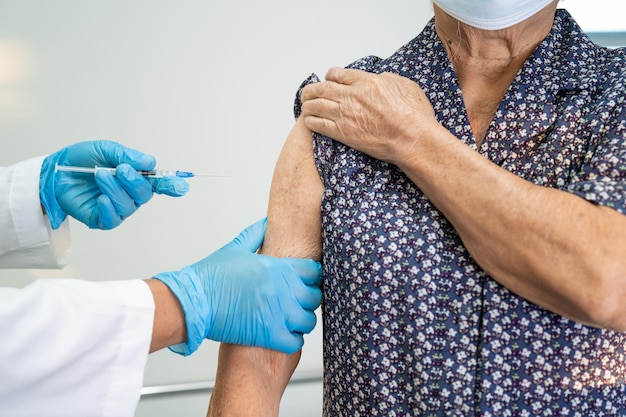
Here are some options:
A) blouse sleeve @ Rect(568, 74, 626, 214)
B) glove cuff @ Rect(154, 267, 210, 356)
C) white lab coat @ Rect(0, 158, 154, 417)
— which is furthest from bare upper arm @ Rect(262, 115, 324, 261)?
blouse sleeve @ Rect(568, 74, 626, 214)

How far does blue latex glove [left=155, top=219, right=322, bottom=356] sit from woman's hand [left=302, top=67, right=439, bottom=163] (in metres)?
0.28

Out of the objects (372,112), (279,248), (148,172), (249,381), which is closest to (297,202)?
(279,248)

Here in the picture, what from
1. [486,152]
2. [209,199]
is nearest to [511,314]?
[486,152]

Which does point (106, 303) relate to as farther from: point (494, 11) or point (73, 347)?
point (494, 11)

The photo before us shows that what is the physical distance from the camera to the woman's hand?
111 cm

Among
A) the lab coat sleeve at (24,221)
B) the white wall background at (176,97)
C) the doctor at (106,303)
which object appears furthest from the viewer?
the white wall background at (176,97)

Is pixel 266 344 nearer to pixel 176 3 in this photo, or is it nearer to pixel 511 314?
pixel 511 314

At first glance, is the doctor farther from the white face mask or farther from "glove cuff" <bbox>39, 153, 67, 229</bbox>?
the white face mask

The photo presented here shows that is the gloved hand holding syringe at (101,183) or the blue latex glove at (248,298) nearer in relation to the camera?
the blue latex glove at (248,298)

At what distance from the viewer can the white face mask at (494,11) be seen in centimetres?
112

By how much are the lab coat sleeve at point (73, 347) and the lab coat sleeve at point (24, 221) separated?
0.56 m

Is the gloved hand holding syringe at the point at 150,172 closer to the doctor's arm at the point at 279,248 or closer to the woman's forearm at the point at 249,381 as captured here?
the doctor's arm at the point at 279,248

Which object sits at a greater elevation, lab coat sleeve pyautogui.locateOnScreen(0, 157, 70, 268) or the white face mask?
the white face mask

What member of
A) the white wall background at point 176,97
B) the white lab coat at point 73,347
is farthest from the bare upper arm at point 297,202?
the white wall background at point 176,97
